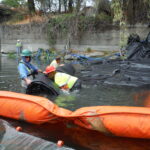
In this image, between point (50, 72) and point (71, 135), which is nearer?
point (71, 135)

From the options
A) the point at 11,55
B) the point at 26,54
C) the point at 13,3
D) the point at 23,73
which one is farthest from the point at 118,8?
the point at 13,3

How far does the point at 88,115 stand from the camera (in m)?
3.37

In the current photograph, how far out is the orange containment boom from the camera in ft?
10.4

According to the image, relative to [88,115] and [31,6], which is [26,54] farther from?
[31,6]

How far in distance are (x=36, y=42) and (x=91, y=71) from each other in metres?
11.9

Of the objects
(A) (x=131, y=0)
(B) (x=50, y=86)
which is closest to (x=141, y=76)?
(B) (x=50, y=86)

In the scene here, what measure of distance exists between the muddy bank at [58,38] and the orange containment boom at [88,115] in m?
12.6

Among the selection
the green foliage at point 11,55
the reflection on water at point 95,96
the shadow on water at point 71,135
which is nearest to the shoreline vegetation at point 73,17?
the green foliage at point 11,55

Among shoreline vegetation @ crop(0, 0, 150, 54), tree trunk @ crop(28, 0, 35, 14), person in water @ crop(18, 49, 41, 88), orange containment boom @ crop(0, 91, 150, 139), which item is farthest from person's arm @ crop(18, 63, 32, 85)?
tree trunk @ crop(28, 0, 35, 14)

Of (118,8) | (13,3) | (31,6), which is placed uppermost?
(13,3)

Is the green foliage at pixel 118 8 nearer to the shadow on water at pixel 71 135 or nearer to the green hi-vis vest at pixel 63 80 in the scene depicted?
the green hi-vis vest at pixel 63 80

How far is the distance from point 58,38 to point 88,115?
1587cm

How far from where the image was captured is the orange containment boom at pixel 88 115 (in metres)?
3.16

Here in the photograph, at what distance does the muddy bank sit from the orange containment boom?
495 inches
